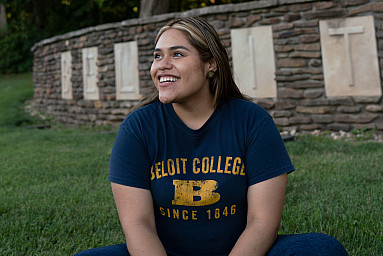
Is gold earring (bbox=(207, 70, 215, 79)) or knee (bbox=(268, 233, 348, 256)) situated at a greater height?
gold earring (bbox=(207, 70, 215, 79))

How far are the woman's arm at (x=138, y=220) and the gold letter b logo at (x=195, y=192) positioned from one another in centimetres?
13

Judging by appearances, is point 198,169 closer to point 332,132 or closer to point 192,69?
point 192,69

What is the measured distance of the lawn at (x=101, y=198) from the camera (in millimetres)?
2713

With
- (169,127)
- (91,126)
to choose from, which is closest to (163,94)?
(169,127)

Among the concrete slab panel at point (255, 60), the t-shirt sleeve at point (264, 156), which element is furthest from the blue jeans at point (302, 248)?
the concrete slab panel at point (255, 60)

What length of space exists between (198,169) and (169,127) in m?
0.25

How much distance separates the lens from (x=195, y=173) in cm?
170

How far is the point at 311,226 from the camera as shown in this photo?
2787 mm

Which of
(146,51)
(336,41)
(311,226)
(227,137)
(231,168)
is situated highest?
(146,51)

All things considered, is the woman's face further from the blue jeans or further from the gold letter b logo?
the blue jeans

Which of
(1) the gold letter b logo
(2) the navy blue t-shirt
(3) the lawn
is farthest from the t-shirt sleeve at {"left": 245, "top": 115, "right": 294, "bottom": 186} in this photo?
(3) the lawn

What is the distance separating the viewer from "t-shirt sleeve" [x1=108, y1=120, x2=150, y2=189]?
1.70 meters

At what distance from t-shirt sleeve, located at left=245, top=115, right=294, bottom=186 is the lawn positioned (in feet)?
3.55

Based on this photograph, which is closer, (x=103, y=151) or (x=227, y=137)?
(x=227, y=137)
